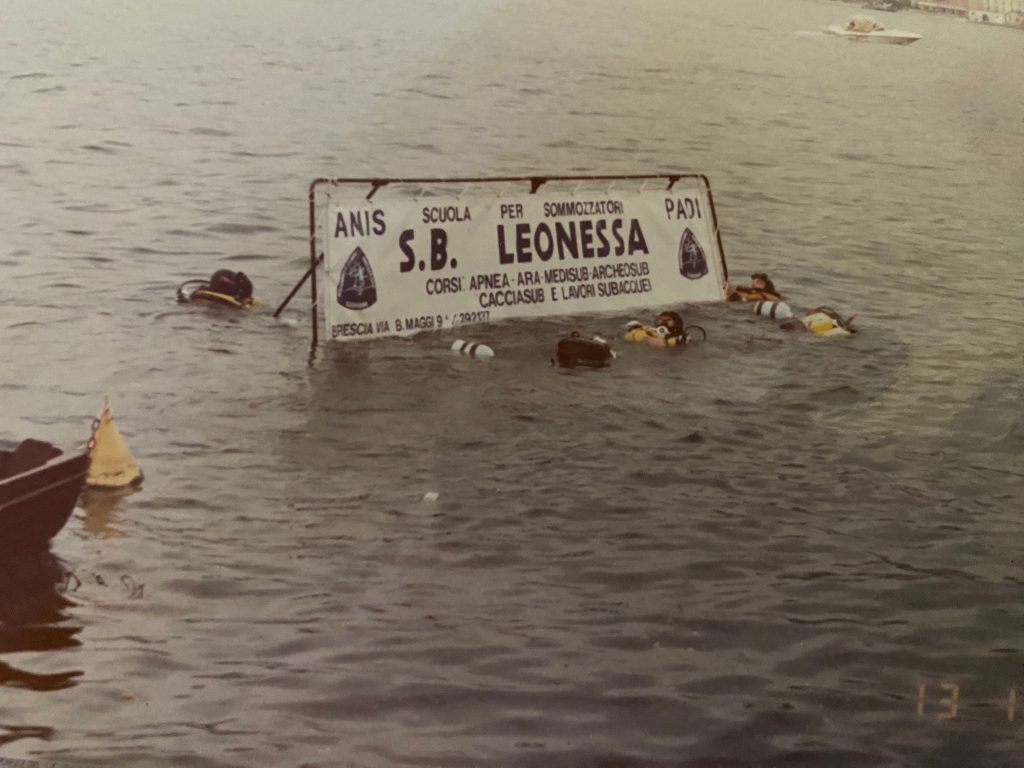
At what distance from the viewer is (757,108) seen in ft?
150

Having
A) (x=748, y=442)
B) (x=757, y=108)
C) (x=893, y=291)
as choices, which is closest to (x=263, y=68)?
(x=757, y=108)

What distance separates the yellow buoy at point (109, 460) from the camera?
10.3 meters

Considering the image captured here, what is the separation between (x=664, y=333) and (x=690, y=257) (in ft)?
8.21

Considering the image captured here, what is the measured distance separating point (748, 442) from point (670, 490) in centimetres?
187

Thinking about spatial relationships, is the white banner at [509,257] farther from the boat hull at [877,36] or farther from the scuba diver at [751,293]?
the boat hull at [877,36]

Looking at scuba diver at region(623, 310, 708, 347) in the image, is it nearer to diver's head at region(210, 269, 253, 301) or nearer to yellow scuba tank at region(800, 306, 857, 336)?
yellow scuba tank at region(800, 306, 857, 336)

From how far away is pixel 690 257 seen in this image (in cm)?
1844

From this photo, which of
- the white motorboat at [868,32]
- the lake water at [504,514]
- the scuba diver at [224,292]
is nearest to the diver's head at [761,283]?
the lake water at [504,514]

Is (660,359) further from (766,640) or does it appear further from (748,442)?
(766,640)

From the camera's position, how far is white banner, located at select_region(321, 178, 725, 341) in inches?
605

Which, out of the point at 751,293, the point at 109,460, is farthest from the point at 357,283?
the point at 751,293

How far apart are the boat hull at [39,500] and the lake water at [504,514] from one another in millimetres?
235

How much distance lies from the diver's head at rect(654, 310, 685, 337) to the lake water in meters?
0.52

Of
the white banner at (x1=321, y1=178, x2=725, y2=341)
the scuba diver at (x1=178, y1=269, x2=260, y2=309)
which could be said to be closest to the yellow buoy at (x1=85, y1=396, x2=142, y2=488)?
the white banner at (x1=321, y1=178, x2=725, y2=341)
